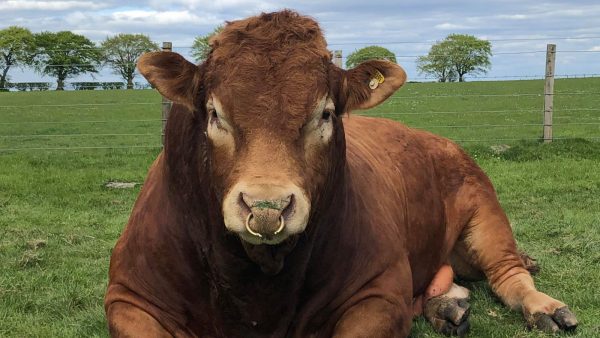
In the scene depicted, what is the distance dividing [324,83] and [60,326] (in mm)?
2658

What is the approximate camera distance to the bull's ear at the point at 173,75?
324cm

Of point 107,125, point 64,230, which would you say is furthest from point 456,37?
point 64,230

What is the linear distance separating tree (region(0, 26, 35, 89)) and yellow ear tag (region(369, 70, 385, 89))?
5986 centimetres

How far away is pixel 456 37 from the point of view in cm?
7600

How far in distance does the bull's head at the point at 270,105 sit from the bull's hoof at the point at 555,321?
6.71ft

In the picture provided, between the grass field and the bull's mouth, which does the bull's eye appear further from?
the grass field

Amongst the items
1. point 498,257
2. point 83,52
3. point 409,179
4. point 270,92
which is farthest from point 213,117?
point 83,52

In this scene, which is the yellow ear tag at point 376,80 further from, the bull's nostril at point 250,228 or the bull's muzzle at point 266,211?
the bull's nostril at point 250,228

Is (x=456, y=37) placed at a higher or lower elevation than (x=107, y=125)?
higher

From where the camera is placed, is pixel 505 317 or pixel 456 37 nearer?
pixel 505 317

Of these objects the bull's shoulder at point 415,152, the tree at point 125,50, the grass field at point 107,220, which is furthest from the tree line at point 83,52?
the bull's shoulder at point 415,152

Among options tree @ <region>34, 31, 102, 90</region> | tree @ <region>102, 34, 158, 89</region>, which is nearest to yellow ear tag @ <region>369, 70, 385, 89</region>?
tree @ <region>102, 34, 158, 89</region>

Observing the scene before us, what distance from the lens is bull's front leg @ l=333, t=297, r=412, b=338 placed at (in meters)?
3.58

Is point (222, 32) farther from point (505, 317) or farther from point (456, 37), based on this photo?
point (456, 37)
